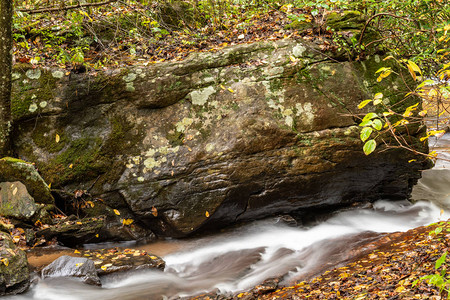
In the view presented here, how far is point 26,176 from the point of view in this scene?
18.0 feet

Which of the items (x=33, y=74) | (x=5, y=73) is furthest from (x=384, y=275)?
(x=33, y=74)

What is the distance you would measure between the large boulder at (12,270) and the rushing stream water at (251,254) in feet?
0.44

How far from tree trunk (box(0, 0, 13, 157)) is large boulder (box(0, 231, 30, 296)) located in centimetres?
194

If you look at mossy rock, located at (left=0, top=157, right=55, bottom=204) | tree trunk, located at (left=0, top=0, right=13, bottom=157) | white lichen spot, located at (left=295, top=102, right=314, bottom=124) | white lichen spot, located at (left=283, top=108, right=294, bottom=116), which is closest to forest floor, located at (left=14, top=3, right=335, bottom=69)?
tree trunk, located at (left=0, top=0, right=13, bottom=157)

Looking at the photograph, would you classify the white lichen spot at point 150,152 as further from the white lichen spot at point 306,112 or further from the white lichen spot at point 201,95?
the white lichen spot at point 306,112

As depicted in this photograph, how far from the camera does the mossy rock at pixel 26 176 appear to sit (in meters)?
5.43

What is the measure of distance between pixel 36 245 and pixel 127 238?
4.41 feet

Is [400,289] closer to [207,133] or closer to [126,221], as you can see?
[207,133]

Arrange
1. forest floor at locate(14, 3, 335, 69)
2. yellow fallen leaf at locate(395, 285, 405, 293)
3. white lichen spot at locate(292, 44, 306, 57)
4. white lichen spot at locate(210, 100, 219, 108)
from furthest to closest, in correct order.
→ forest floor at locate(14, 3, 335, 69) < white lichen spot at locate(292, 44, 306, 57) < white lichen spot at locate(210, 100, 219, 108) < yellow fallen leaf at locate(395, 285, 405, 293)

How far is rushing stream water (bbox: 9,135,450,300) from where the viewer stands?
4531mm

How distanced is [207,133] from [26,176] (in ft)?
9.60

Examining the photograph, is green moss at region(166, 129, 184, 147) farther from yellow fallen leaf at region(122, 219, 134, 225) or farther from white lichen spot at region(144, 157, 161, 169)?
yellow fallen leaf at region(122, 219, 134, 225)

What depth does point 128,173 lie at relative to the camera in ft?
18.9

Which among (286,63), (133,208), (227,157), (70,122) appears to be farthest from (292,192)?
(70,122)
